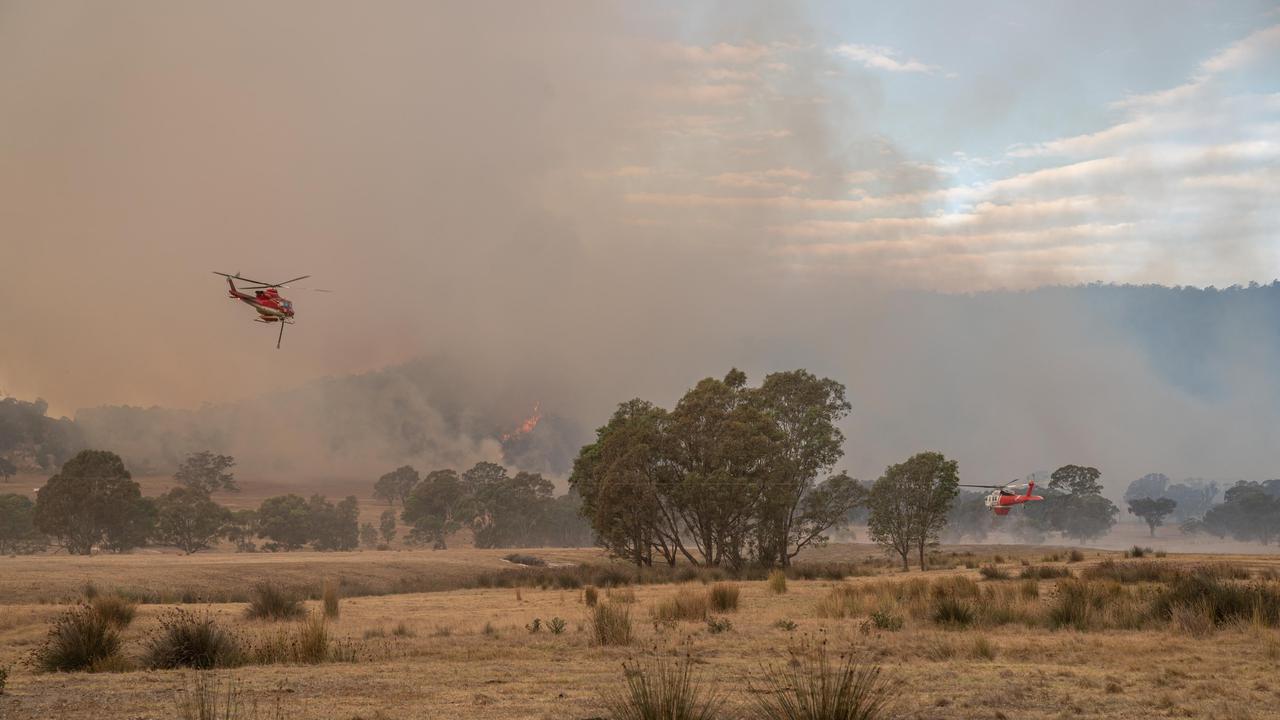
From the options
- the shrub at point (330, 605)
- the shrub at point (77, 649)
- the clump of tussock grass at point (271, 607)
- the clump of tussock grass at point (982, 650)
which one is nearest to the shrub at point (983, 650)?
the clump of tussock grass at point (982, 650)

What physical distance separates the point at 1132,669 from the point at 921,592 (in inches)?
421

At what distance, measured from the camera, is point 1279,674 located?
13328 millimetres

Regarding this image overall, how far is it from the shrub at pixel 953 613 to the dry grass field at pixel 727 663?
6.1 inches

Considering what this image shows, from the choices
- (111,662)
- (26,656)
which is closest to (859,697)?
(111,662)

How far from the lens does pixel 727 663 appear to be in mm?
15547

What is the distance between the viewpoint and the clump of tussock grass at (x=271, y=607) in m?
24.3

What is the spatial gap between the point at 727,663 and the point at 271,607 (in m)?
14.2

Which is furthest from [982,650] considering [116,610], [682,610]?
[116,610]

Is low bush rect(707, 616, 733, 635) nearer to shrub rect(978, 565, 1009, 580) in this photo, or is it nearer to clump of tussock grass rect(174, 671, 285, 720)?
clump of tussock grass rect(174, 671, 285, 720)

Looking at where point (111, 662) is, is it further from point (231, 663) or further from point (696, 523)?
point (696, 523)

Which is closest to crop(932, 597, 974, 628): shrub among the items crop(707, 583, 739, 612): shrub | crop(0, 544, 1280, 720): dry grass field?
crop(0, 544, 1280, 720): dry grass field

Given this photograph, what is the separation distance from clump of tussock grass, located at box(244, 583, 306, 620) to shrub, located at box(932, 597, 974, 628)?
51.8 feet

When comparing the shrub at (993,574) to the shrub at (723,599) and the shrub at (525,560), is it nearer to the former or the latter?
the shrub at (723,599)

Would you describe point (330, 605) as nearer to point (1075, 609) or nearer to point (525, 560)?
point (1075, 609)
